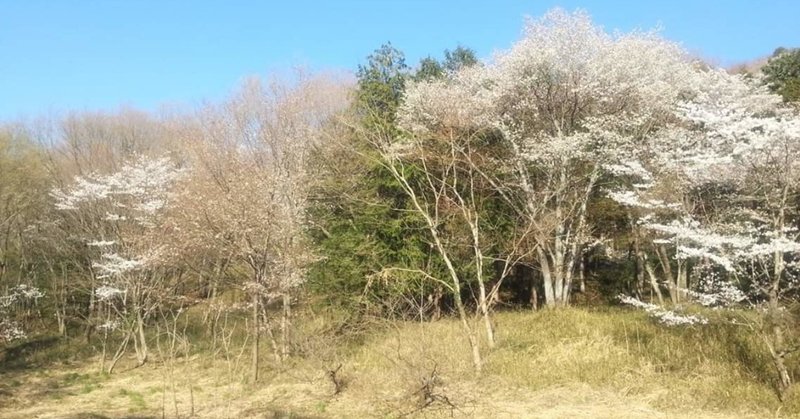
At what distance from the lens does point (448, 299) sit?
18234 millimetres

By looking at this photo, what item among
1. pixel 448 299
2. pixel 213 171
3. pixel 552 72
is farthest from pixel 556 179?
pixel 213 171

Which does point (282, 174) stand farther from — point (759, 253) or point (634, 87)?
point (759, 253)

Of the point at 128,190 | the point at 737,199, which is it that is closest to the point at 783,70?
the point at 737,199

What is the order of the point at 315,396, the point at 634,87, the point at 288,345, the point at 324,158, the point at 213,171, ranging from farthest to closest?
the point at 324,158 → the point at 213,171 → the point at 634,87 → the point at 288,345 → the point at 315,396

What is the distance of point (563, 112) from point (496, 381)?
24.1ft

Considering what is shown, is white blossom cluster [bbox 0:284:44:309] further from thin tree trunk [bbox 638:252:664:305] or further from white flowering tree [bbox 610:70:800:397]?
thin tree trunk [bbox 638:252:664:305]

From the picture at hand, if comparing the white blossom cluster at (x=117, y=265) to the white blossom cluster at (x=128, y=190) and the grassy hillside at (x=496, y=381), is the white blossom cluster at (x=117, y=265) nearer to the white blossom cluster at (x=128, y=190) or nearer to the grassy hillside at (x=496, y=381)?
the white blossom cluster at (x=128, y=190)

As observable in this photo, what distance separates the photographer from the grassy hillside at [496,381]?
964 centimetres

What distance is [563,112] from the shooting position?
50.7 feet

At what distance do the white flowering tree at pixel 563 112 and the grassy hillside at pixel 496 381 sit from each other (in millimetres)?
2809

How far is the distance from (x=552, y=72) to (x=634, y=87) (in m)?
2.03

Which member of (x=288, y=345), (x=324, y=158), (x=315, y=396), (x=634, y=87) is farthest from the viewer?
(x=324, y=158)

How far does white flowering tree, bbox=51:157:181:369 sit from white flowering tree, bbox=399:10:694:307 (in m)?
8.12

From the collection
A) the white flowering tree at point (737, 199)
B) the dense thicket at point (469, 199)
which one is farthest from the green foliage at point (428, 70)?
the white flowering tree at point (737, 199)
